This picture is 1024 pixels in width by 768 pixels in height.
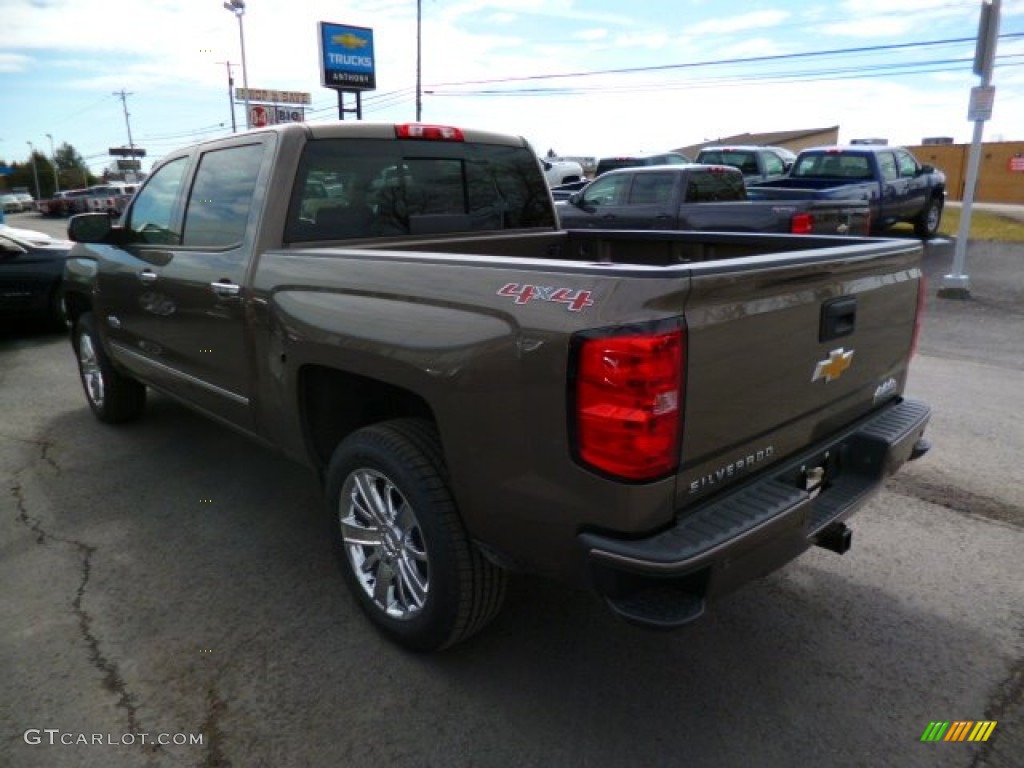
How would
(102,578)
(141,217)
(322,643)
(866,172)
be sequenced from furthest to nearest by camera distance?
(866,172)
(141,217)
(102,578)
(322,643)

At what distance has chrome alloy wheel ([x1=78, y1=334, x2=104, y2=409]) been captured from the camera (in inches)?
210

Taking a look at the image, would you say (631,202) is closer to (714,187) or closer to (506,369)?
(714,187)

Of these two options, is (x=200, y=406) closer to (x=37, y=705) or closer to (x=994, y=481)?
(x=37, y=705)

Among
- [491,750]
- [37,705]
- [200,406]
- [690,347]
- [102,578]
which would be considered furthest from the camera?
[200,406]

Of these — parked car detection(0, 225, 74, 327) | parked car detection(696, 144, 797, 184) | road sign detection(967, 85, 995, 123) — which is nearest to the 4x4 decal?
parked car detection(0, 225, 74, 327)

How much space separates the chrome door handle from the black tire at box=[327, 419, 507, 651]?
963 mm

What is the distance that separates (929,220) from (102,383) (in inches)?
601

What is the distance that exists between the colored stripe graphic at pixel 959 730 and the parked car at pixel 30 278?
9156 mm

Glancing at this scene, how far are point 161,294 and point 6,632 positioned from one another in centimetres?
182

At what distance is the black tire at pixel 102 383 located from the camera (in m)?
5.19

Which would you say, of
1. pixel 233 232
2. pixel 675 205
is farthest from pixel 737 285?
pixel 675 205

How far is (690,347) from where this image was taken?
6.51 ft

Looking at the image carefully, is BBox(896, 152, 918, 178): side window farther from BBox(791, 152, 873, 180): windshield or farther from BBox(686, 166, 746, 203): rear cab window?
BBox(686, 166, 746, 203): rear cab window

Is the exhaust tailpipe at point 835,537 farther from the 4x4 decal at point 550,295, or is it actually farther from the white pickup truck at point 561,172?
the white pickup truck at point 561,172
